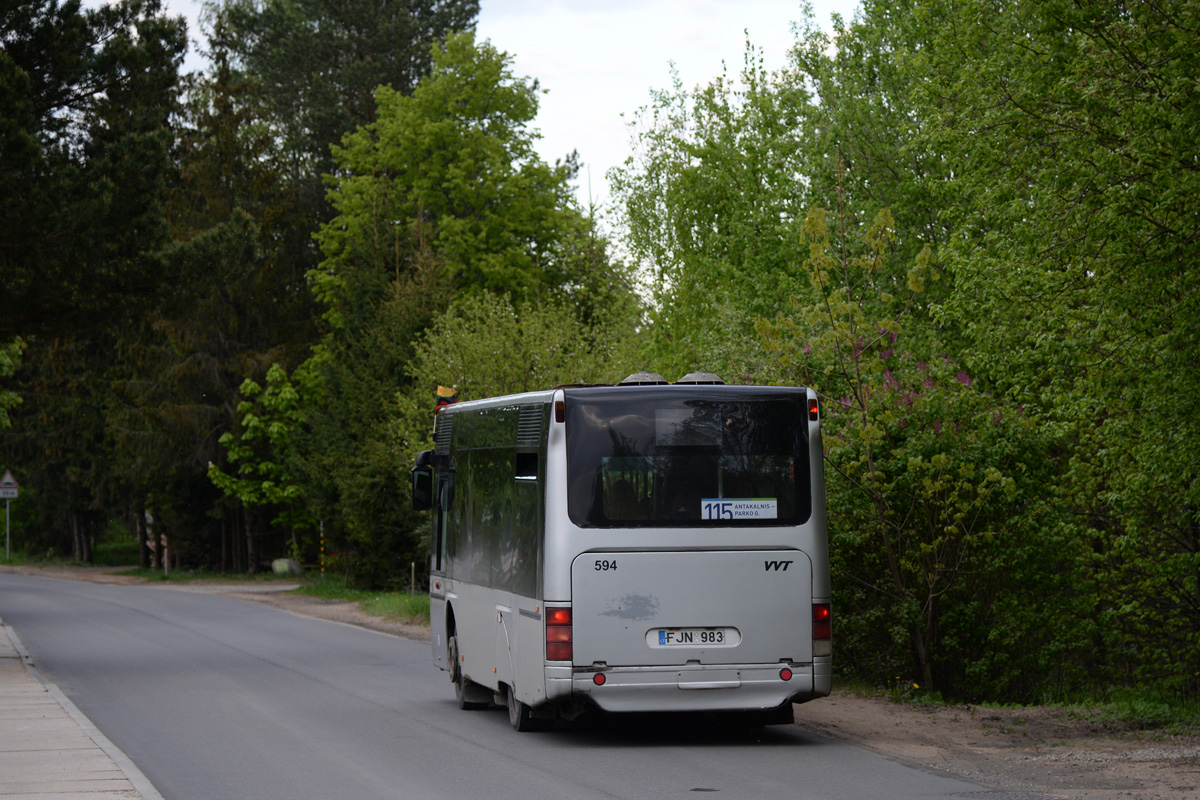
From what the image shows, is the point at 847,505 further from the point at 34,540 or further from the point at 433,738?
the point at 34,540

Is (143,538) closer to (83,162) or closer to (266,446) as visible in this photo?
(266,446)

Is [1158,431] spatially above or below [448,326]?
below

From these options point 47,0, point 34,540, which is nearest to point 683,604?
point 47,0

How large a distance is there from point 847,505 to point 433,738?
579cm

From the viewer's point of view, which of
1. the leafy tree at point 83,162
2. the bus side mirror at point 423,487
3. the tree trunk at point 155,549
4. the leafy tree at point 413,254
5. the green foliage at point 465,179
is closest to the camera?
the bus side mirror at point 423,487

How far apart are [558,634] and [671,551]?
1.14 metres

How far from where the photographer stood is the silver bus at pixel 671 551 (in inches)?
479

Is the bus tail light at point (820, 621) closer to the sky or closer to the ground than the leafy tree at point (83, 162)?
closer to the ground

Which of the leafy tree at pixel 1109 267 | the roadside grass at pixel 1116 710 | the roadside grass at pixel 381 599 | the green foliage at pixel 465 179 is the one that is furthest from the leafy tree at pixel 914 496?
the green foliage at pixel 465 179

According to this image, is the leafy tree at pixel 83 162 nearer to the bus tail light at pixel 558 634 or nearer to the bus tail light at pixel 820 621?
the bus tail light at pixel 558 634

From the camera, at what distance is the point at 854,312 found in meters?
16.3

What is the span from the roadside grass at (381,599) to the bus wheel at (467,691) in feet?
45.5

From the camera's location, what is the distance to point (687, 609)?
40.1 feet

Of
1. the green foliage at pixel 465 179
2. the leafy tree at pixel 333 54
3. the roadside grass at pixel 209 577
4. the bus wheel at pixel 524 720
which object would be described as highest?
the leafy tree at pixel 333 54
